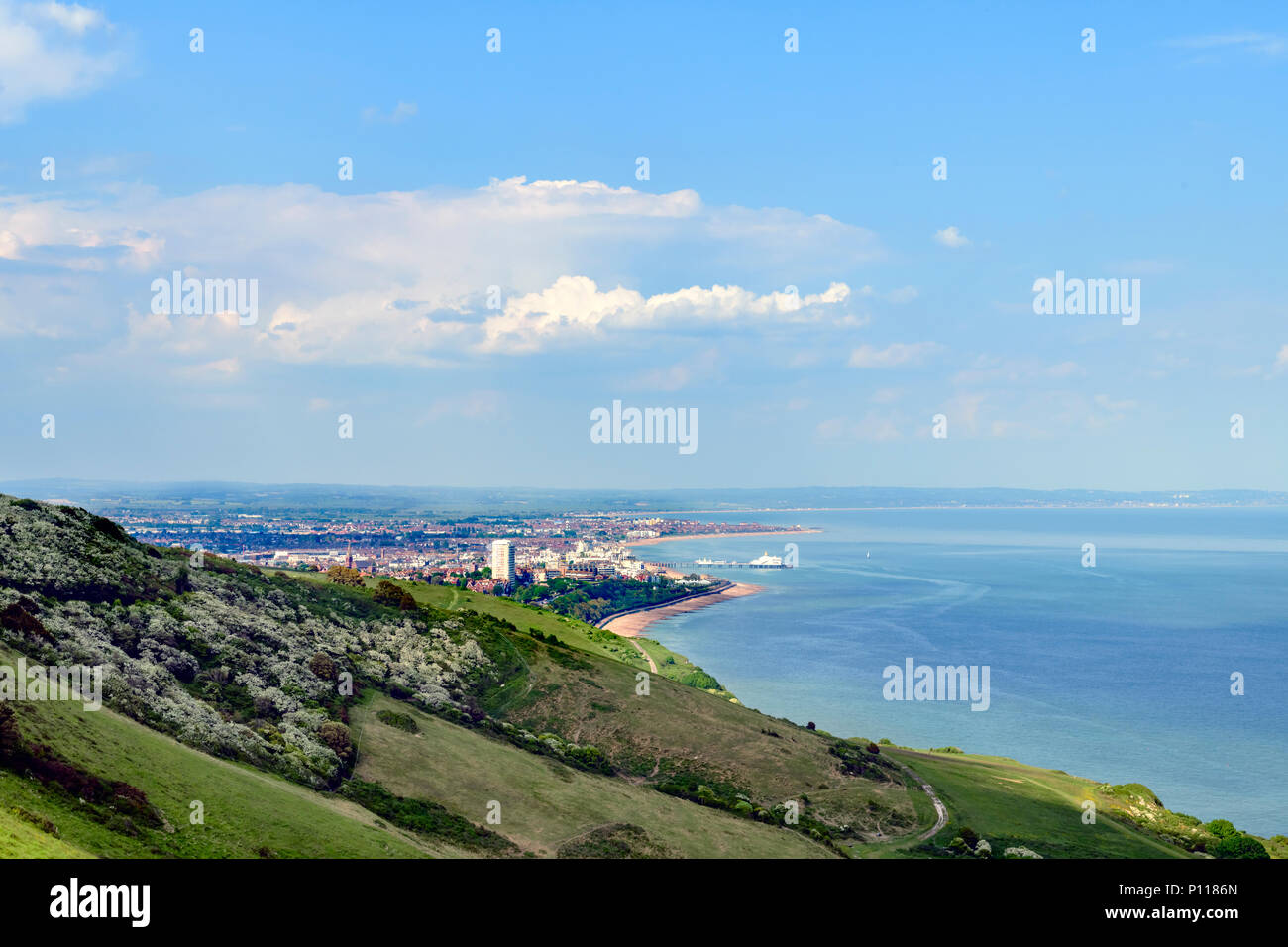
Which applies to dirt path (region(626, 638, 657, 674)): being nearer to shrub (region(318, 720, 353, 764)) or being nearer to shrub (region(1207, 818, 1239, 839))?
shrub (region(1207, 818, 1239, 839))

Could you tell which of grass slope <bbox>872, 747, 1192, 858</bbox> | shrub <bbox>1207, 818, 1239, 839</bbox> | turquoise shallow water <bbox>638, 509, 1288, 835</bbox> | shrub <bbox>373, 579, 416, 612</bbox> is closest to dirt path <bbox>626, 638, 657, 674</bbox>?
turquoise shallow water <bbox>638, 509, 1288, 835</bbox>

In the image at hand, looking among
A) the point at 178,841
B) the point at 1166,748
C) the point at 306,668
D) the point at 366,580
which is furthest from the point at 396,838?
the point at 1166,748

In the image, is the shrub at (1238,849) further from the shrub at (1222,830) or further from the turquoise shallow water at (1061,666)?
the turquoise shallow water at (1061,666)

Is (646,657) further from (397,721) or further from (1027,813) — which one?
(397,721)

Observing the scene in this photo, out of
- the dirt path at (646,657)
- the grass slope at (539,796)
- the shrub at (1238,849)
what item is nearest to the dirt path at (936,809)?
the grass slope at (539,796)

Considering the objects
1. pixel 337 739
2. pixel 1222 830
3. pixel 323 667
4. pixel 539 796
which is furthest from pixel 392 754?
pixel 1222 830

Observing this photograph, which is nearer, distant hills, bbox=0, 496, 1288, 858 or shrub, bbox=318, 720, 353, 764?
distant hills, bbox=0, 496, 1288, 858
